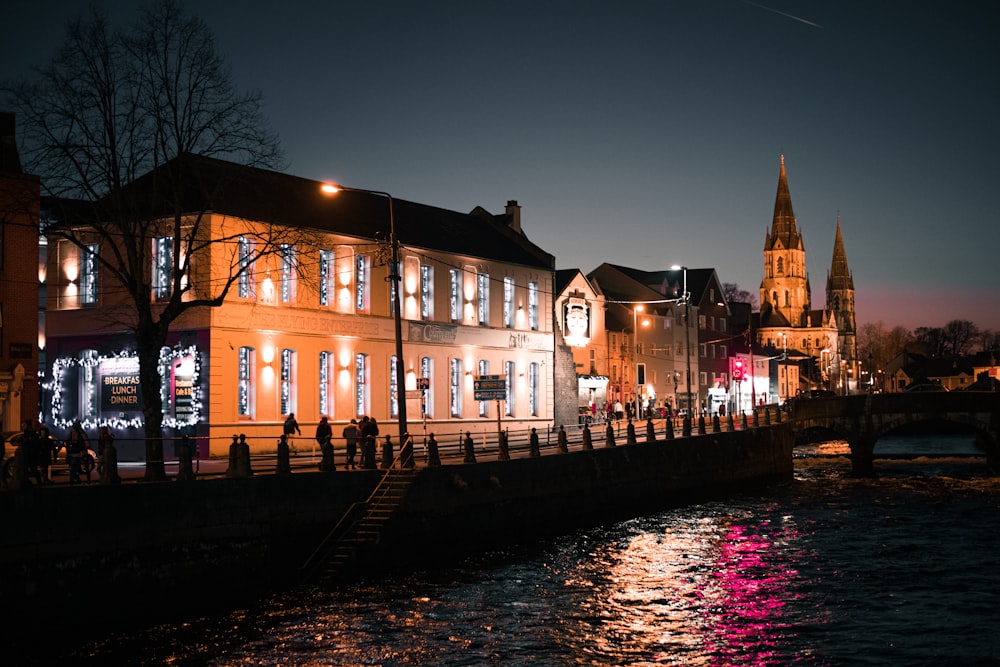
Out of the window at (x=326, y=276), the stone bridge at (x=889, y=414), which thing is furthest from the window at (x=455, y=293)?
the stone bridge at (x=889, y=414)

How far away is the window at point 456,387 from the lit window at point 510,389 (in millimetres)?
4415

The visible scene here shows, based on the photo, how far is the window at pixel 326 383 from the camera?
49.9m

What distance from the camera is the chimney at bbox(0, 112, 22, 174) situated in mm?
39000

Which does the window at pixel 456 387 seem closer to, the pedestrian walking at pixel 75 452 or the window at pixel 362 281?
the window at pixel 362 281

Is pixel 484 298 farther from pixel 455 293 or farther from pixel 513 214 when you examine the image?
pixel 513 214

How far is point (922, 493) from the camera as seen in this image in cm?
5766

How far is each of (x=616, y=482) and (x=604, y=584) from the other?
48.2ft

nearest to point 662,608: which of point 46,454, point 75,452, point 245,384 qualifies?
point 75,452

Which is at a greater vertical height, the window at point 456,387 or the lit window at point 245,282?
the lit window at point 245,282

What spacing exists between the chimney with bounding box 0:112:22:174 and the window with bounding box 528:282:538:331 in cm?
3168

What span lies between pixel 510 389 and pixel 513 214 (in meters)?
13.5

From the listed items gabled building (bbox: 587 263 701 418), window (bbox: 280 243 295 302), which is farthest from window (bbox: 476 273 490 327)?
gabled building (bbox: 587 263 701 418)

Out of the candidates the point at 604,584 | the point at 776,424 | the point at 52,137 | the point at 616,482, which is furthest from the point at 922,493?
the point at 52,137

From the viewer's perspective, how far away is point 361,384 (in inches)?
2056
